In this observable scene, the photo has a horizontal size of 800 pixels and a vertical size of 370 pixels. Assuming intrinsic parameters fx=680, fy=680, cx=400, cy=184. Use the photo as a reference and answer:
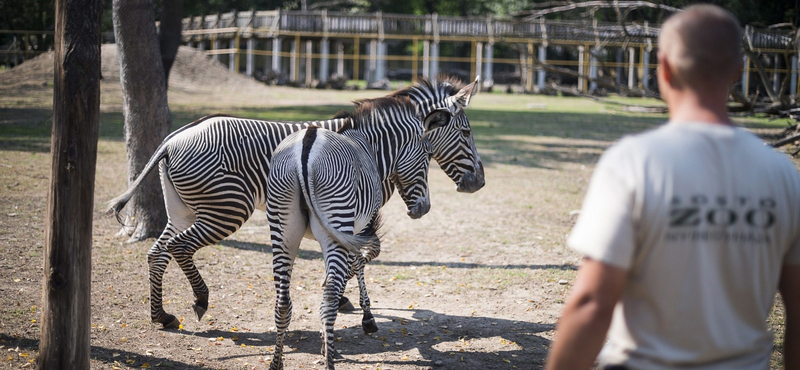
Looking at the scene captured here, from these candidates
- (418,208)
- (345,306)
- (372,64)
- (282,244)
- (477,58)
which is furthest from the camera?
(372,64)

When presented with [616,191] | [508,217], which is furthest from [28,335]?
[508,217]

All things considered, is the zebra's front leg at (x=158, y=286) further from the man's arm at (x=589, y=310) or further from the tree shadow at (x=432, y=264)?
the man's arm at (x=589, y=310)

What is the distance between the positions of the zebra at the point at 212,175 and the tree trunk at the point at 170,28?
22.9 ft

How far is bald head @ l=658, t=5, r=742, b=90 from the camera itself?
2.04m

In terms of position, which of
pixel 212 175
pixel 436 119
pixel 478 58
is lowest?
pixel 212 175

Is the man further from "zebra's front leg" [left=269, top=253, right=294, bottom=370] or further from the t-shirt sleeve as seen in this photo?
"zebra's front leg" [left=269, top=253, right=294, bottom=370]

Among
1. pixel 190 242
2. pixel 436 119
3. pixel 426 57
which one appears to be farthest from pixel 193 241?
pixel 426 57

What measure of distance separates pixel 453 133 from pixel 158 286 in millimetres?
2924

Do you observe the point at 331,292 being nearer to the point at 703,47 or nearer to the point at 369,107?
the point at 369,107

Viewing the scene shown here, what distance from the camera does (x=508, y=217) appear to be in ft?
35.6

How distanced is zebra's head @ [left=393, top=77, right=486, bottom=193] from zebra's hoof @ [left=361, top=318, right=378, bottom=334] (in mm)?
1480

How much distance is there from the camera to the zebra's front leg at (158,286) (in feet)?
19.0

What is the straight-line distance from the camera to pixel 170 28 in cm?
1248

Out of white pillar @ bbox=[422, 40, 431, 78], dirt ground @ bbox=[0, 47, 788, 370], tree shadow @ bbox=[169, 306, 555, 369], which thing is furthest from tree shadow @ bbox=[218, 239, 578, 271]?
white pillar @ bbox=[422, 40, 431, 78]
